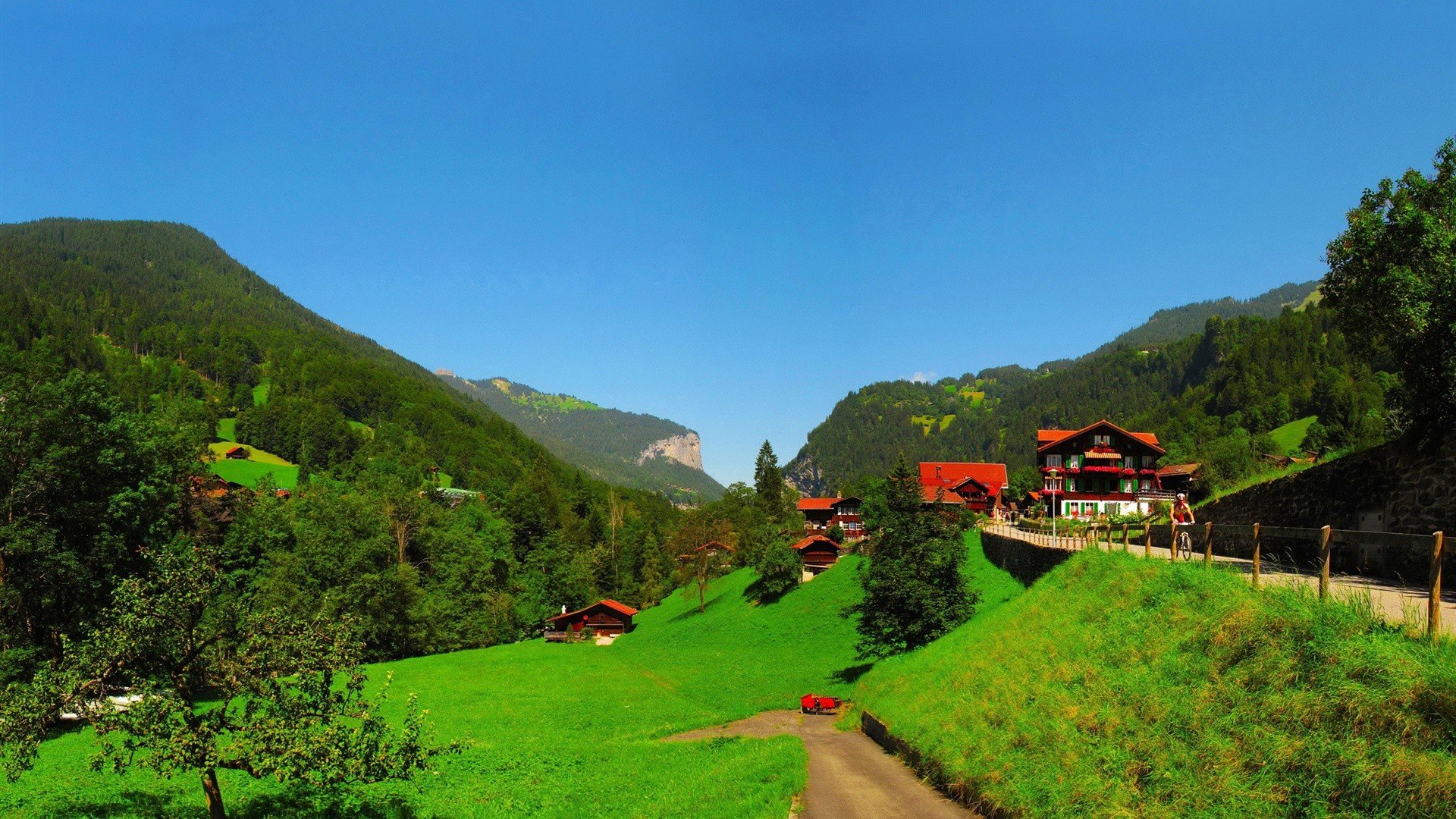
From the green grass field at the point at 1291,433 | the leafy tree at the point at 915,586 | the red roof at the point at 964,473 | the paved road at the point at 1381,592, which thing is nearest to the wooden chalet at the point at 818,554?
the red roof at the point at 964,473

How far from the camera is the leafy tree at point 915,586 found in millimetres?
36969

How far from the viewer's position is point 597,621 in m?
85.9

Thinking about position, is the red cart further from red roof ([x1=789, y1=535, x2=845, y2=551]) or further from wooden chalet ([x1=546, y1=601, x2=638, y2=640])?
wooden chalet ([x1=546, y1=601, x2=638, y2=640])

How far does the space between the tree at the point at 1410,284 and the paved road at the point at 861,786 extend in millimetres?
19445

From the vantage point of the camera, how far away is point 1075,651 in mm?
17953

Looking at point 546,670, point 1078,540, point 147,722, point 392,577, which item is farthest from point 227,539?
point 1078,540

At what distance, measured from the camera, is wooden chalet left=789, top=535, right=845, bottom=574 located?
260ft

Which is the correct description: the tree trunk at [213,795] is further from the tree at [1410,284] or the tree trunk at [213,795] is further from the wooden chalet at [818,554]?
the wooden chalet at [818,554]

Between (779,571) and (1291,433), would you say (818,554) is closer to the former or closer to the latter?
(779,571)

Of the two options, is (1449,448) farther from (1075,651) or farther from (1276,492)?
(1075,651)

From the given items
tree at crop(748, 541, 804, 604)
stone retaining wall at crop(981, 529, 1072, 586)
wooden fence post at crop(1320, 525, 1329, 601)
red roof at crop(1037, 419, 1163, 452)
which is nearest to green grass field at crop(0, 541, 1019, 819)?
stone retaining wall at crop(981, 529, 1072, 586)

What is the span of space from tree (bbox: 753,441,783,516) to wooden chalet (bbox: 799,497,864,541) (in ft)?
15.6

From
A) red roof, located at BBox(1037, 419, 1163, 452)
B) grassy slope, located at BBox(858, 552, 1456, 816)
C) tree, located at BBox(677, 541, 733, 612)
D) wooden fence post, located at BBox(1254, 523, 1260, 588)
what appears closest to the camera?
grassy slope, located at BBox(858, 552, 1456, 816)

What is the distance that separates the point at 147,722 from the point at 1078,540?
113 ft
